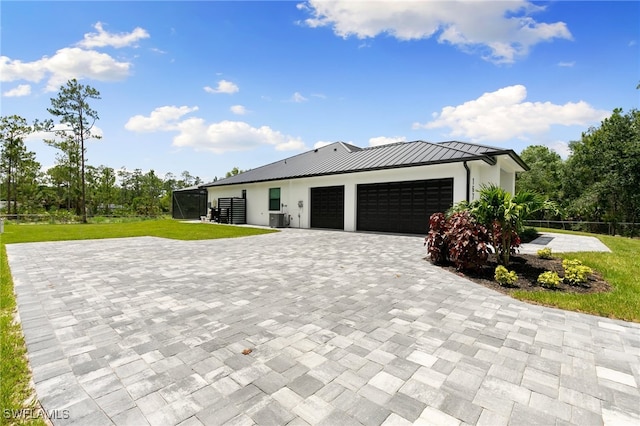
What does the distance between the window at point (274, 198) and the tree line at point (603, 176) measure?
16.5 meters

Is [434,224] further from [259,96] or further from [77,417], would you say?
[259,96]

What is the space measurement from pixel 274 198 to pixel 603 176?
2309cm

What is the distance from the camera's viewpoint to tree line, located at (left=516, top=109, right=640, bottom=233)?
1917 centimetres

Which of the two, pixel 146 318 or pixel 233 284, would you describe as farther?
pixel 233 284

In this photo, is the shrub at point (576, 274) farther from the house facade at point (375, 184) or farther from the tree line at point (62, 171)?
the tree line at point (62, 171)

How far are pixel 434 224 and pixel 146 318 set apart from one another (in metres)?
5.46

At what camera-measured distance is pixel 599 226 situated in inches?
888

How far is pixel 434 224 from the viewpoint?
20.9 feet

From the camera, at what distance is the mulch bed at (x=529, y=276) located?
4430mm

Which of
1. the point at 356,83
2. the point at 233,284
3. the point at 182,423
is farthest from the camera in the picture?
the point at 356,83

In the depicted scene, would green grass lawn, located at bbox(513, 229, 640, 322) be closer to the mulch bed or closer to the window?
the mulch bed

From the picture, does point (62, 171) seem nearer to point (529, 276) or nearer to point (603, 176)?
point (529, 276)

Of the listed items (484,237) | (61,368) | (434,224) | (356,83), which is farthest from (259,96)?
(61,368)

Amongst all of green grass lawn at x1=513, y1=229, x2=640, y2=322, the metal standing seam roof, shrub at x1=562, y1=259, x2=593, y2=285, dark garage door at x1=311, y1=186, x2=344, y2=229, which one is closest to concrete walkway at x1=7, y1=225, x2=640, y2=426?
green grass lawn at x1=513, y1=229, x2=640, y2=322
